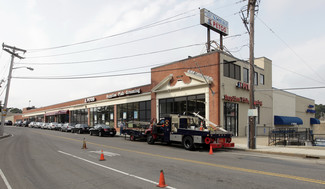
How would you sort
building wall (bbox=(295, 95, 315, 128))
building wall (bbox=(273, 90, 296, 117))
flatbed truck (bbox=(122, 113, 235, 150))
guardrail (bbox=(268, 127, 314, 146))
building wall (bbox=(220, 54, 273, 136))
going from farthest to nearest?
building wall (bbox=(295, 95, 315, 128)), building wall (bbox=(273, 90, 296, 117)), building wall (bbox=(220, 54, 273, 136)), guardrail (bbox=(268, 127, 314, 146)), flatbed truck (bbox=(122, 113, 235, 150))

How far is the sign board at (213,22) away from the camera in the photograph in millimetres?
26891

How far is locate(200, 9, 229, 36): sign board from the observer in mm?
26891

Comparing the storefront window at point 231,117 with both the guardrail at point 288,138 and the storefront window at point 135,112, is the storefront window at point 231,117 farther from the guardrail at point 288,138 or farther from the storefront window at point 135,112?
the storefront window at point 135,112

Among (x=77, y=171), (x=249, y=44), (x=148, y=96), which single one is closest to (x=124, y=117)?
(x=148, y=96)

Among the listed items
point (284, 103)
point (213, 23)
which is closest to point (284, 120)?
point (284, 103)

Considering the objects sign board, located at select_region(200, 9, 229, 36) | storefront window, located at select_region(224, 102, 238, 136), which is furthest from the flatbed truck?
sign board, located at select_region(200, 9, 229, 36)

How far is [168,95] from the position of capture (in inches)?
1077

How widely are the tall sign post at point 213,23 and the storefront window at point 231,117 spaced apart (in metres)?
7.60

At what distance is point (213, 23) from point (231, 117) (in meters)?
11.4

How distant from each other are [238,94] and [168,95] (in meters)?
7.58

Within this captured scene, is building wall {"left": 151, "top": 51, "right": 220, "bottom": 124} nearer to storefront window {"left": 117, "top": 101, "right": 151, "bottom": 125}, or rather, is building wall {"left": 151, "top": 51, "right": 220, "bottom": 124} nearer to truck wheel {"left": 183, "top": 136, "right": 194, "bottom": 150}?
storefront window {"left": 117, "top": 101, "right": 151, "bottom": 125}

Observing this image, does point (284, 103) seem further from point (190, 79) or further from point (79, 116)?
point (79, 116)

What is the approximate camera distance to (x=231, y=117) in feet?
79.2

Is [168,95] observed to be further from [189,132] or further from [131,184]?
[131,184]
